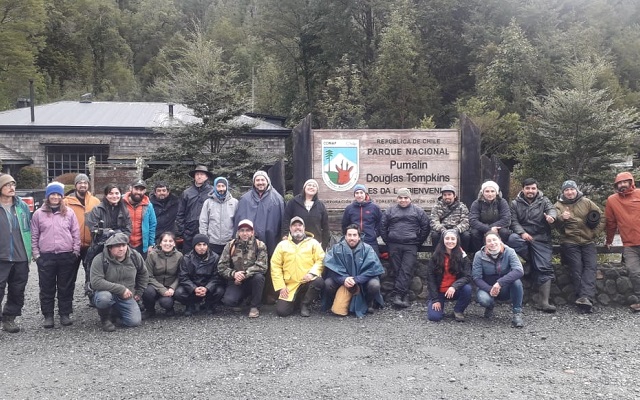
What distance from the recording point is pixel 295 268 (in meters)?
7.07

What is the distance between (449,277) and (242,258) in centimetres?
266

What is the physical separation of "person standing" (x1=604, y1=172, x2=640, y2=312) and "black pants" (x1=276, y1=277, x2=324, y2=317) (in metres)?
4.06

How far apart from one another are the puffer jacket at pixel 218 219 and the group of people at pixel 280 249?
15 millimetres

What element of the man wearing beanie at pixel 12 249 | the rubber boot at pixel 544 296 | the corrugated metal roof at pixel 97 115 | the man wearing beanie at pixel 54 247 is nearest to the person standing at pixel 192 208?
the man wearing beanie at pixel 54 247

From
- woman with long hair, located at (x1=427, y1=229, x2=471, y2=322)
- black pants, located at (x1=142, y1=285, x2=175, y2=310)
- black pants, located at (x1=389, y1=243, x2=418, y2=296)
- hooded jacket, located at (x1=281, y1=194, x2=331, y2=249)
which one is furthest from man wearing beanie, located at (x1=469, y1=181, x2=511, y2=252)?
black pants, located at (x1=142, y1=285, x2=175, y2=310)

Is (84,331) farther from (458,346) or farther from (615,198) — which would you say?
(615,198)

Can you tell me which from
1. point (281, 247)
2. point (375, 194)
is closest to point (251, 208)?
point (281, 247)

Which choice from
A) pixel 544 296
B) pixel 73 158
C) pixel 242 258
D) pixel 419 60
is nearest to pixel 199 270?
pixel 242 258

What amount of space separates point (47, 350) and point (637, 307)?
7.28 meters

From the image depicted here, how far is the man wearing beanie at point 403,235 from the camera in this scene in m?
7.47

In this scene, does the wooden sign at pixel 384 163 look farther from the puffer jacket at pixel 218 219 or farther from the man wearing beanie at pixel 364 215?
the puffer jacket at pixel 218 219

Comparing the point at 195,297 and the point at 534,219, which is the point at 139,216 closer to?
the point at 195,297

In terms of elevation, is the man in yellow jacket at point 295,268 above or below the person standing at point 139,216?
below

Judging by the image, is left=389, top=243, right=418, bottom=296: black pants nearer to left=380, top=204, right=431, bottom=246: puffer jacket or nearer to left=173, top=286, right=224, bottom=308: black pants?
left=380, top=204, right=431, bottom=246: puffer jacket
